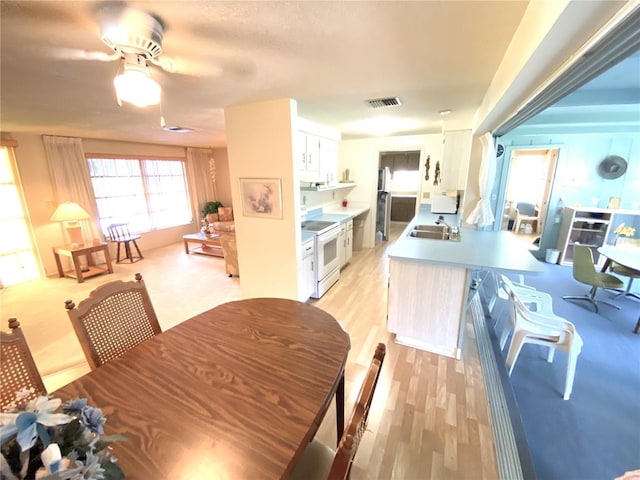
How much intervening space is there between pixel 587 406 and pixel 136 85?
344cm

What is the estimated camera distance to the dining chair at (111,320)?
3.81 ft

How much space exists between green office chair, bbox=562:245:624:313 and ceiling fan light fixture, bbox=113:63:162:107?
451cm

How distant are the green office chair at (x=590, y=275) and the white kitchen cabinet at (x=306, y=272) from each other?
3276mm

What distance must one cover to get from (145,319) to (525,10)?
7.96ft

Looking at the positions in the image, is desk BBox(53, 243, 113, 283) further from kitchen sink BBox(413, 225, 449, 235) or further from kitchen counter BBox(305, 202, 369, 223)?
kitchen sink BBox(413, 225, 449, 235)

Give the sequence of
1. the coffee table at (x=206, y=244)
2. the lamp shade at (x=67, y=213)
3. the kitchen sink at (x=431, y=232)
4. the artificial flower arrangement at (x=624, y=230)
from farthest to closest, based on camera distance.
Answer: the coffee table at (x=206, y=244)
the lamp shade at (x=67, y=213)
the artificial flower arrangement at (x=624, y=230)
the kitchen sink at (x=431, y=232)

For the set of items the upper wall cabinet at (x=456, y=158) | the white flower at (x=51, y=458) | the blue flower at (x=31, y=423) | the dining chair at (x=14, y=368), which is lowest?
the dining chair at (x=14, y=368)

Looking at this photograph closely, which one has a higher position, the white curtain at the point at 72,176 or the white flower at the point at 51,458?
the white curtain at the point at 72,176

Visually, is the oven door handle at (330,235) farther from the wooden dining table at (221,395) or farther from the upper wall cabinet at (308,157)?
the wooden dining table at (221,395)

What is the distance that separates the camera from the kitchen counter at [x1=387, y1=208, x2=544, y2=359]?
2.10 meters

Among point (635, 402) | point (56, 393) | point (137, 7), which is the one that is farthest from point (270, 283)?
point (635, 402)

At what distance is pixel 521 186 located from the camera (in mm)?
7094

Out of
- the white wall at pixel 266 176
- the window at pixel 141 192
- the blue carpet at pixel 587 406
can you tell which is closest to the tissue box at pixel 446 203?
the blue carpet at pixel 587 406

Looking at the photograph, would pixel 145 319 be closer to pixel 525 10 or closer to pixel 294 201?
pixel 294 201
